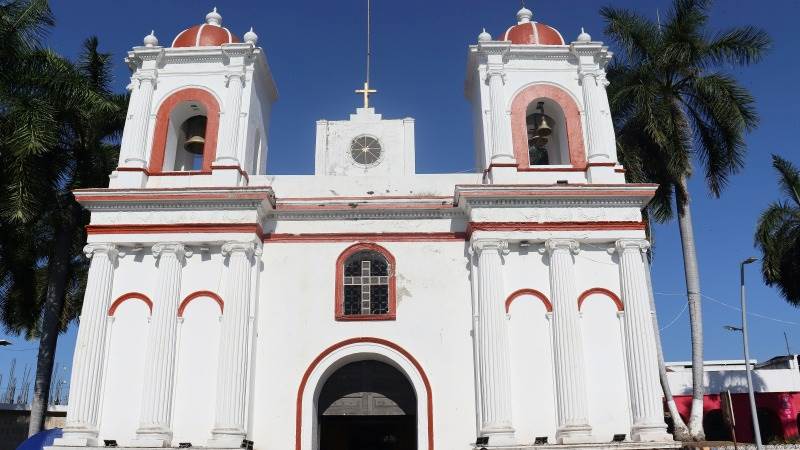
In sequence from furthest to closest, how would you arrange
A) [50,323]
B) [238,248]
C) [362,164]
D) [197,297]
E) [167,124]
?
[50,323] → [362,164] → [167,124] → [197,297] → [238,248]

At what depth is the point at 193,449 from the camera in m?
14.4

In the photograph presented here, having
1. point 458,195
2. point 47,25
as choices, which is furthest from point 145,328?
point 47,25

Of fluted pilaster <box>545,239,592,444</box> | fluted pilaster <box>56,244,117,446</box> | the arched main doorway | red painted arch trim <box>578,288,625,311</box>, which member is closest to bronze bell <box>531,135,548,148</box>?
fluted pilaster <box>545,239,592,444</box>

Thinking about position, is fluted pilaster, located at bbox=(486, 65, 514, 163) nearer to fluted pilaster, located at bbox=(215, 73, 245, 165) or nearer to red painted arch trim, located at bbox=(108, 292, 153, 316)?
fluted pilaster, located at bbox=(215, 73, 245, 165)

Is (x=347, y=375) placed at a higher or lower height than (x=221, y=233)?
lower

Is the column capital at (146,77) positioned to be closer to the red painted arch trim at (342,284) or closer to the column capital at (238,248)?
the column capital at (238,248)

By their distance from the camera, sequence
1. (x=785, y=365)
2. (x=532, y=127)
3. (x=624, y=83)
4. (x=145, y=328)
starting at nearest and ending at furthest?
(x=145, y=328)
(x=532, y=127)
(x=624, y=83)
(x=785, y=365)

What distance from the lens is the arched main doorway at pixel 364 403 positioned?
16625 mm

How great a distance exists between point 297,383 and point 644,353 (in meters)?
7.31

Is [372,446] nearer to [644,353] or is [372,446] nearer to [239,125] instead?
[644,353]

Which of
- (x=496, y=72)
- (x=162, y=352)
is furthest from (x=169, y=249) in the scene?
(x=496, y=72)

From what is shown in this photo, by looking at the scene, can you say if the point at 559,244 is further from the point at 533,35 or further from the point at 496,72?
the point at 533,35

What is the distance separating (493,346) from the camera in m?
15.3

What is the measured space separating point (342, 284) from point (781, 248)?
15.9 m
